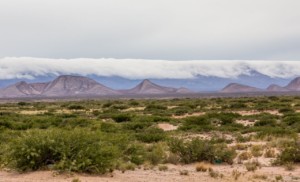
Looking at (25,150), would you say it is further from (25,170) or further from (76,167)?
(76,167)

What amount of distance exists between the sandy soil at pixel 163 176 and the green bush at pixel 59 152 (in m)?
0.40

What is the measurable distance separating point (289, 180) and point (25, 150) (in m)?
8.16

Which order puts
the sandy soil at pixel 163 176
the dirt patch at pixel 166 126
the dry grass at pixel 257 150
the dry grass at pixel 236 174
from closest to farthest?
the sandy soil at pixel 163 176 → the dry grass at pixel 236 174 → the dry grass at pixel 257 150 → the dirt patch at pixel 166 126

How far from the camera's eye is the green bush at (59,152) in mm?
14291

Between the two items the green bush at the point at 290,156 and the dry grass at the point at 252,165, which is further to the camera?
the green bush at the point at 290,156

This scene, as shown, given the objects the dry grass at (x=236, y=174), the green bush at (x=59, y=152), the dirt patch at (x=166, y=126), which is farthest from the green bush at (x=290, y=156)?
the dirt patch at (x=166, y=126)

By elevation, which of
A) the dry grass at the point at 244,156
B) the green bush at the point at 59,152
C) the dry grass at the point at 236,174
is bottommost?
the dry grass at the point at 244,156

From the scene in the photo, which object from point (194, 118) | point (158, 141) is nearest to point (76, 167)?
point (158, 141)

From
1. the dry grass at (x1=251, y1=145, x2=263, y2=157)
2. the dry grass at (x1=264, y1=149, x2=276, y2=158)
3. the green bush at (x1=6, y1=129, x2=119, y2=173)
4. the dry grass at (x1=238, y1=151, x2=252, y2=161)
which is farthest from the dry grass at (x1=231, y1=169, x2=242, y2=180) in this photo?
the dry grass at (x1=251, y1=145, x2=263, y2=157)

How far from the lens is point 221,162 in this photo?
1769cm

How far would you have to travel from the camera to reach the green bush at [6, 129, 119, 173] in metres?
14.3

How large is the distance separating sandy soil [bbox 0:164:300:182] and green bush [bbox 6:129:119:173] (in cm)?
40

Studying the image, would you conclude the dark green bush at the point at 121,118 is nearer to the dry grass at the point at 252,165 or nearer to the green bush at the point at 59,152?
the dry grass at the point at 252,165

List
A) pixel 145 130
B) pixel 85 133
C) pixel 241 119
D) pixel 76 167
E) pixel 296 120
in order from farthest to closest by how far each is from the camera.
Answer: pixel 241 119
pixel 296 120
pixel 145 130
pixel 85 133
pixel 76 167
